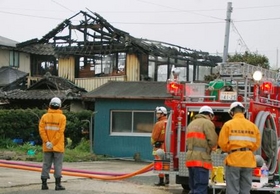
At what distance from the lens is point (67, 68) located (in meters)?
32.9

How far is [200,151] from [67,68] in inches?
968

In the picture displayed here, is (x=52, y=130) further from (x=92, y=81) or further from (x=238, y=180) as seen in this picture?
(x=92, y=81)

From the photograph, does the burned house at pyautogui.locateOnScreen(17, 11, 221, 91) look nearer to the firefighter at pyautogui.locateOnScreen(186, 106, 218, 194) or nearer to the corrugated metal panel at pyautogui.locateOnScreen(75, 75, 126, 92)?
the corrugated metal panel at pyautogui.locateOnScreen(75, 75, 126, 92)

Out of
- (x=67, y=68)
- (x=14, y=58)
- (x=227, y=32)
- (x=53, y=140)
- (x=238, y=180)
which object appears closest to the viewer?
(x=238, y=180)

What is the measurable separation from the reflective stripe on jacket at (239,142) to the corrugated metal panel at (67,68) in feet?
80.3

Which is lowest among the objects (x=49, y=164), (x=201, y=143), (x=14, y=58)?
(x=49, y=164)

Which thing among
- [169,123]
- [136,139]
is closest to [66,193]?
[169,123]

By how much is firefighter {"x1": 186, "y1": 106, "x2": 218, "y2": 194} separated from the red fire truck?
3.22 feet

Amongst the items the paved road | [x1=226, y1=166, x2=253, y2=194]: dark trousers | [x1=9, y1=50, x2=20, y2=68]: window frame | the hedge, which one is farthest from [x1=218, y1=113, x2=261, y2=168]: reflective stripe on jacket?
[x1=9, y1=50, x2=20, y2=68]: window frame

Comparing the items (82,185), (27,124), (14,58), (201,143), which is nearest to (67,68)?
(14,58)

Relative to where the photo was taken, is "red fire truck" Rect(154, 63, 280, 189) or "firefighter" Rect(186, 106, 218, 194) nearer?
"firefighter" Rect(186, 106, 218, 194)

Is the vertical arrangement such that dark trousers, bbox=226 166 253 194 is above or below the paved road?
above

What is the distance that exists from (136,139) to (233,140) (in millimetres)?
13249

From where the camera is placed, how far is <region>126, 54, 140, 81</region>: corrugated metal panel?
99.5 feet
